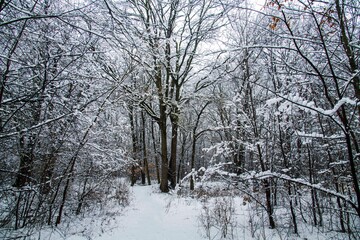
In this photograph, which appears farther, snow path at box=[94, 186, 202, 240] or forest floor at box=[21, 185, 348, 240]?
snow path at box=[94, 186, 202, 240]

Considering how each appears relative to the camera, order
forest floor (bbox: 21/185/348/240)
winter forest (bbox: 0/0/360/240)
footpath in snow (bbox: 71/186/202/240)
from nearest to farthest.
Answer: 1. winter forest (bbox: 0/0/360/240)
2. forest floor (bbox: 21/185/348/240)
3. footpath in snow (bbox: 71/186/202/240)

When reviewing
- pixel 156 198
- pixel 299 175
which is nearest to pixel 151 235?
pixel 299 175

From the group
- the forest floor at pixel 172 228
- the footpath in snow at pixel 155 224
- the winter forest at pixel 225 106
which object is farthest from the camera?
the footpath in snow at pixel 155 224

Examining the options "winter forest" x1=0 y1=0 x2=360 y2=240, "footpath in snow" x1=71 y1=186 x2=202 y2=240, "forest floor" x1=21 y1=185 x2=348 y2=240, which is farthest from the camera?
"footpath in snow" x1=71 y1=186 x2=202 y2=240

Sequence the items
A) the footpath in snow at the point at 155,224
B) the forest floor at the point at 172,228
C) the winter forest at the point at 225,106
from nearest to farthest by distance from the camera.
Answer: the winter forest at the point at 225,106 < the forest floor at the point at 172,228 < the footpath in snow at the point at 155,224

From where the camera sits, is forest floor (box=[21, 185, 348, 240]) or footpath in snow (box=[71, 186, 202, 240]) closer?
forest floor (box=[21, 185, 348, 240])

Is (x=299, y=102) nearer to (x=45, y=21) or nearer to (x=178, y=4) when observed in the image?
(x=45, y=21)

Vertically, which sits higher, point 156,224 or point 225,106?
point 225,106

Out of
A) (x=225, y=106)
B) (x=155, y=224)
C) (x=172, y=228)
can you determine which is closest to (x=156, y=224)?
(x=155, y=224)

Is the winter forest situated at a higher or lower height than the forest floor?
higher

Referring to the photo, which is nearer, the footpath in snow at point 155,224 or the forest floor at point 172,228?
the forest floor at point 172,228

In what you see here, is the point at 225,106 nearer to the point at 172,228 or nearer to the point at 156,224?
the point at 172,228

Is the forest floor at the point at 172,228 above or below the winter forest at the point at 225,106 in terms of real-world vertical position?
below

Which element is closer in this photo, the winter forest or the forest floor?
the winter forest
